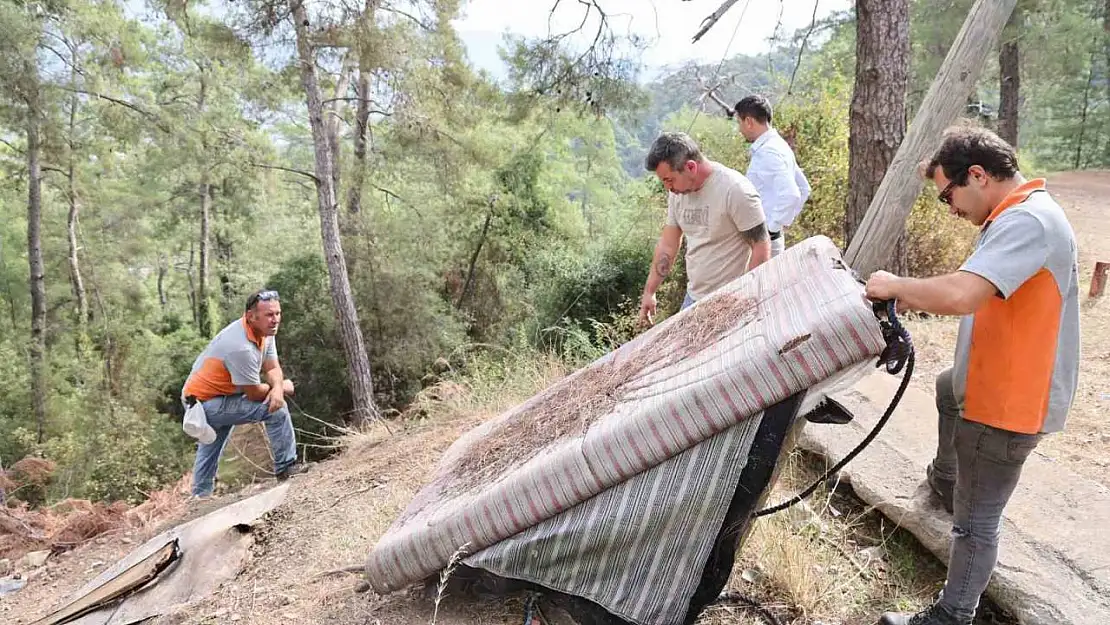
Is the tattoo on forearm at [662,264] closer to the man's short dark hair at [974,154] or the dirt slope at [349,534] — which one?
the dirt slope at [349,534]

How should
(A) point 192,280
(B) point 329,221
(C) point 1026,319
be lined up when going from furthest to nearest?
1. (A) point 192,280
2. (B) point 329,221
3. (C) point 1026,319

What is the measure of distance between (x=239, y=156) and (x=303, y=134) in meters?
13.4

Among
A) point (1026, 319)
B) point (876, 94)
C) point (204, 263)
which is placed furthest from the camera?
point (204, 263)

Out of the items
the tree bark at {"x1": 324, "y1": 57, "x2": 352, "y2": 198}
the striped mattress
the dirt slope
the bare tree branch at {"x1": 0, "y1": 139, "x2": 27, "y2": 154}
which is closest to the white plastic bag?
the dirt slope

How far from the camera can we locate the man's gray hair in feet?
11.7

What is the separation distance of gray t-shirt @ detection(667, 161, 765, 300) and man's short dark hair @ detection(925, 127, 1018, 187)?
1555 millimetres

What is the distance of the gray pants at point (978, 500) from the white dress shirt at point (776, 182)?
7.75 ft

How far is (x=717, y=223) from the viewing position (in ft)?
12.1

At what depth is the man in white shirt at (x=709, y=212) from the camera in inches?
141

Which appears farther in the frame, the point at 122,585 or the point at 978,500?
the point at 122,585

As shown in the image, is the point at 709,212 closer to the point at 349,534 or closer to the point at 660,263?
the point at 660,263

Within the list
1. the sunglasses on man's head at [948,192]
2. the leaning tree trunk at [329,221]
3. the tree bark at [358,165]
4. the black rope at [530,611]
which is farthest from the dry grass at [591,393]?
the tree bark at [358,165]

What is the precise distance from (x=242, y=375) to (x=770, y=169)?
3885mm

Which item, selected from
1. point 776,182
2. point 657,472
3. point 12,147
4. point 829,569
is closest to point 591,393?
point 657,472
